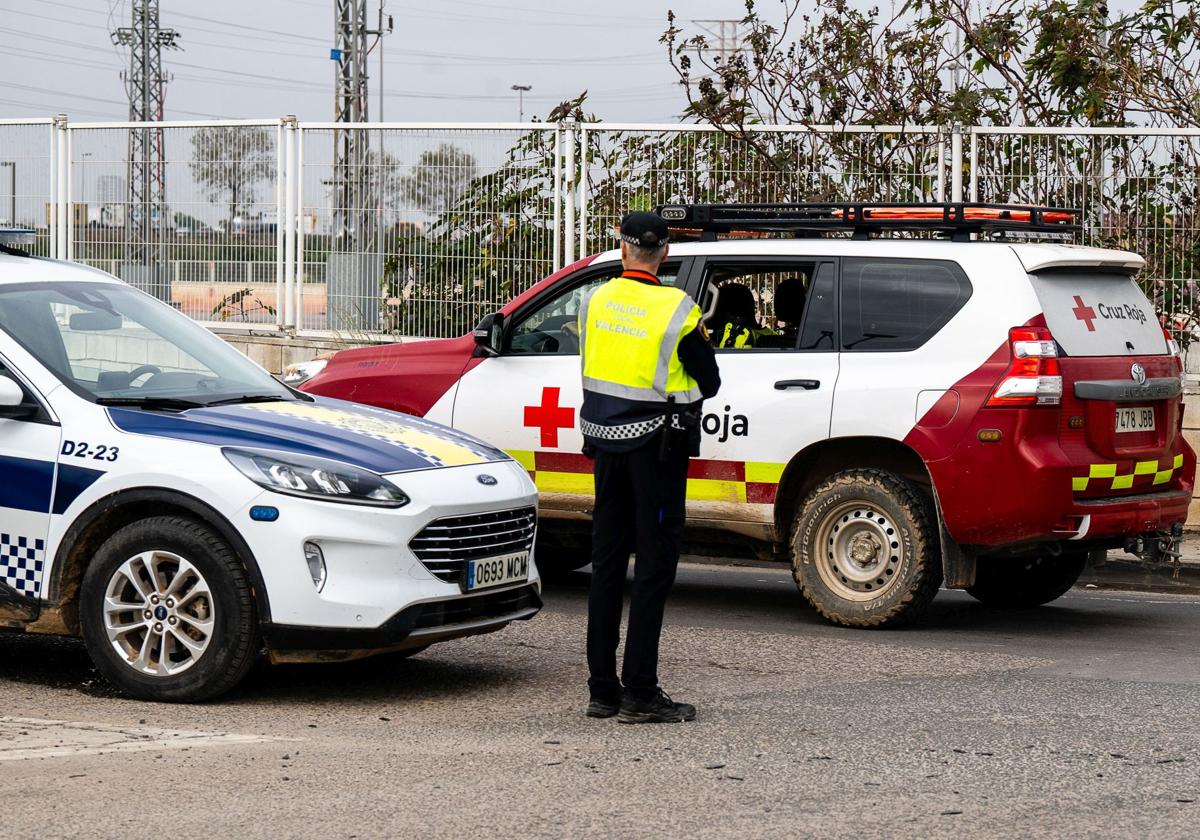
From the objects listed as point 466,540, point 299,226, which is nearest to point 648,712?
point 466,540

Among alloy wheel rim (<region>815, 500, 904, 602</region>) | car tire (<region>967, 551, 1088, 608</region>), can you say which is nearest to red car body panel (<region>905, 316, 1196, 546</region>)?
alloy wheel rim (<region>815, 500, 904, 602</region>)

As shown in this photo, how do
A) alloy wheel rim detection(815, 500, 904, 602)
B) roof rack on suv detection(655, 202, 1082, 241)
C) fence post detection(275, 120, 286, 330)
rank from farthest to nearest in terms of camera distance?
1. fence post detection(275, 120, 286, 330)
2. roof rack on suv detection(655, 202, 1082, 241)
3. alloy wheel rim detection(815, 500, 904, 602)

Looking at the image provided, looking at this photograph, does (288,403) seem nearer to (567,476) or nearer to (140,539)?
(140,539)

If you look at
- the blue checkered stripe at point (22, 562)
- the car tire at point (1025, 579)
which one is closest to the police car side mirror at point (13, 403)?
the blue checkered stripe at point (22, 562)

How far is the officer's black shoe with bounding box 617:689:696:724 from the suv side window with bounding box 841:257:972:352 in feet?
8.84

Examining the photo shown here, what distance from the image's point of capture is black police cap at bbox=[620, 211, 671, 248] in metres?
6.59

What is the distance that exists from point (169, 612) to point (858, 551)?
11.4 feet

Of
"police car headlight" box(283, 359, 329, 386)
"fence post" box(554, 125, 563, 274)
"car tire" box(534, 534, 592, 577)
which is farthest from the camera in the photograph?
"fence post" box(554, 125, 563, 274)

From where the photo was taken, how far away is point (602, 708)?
6605 millimetres

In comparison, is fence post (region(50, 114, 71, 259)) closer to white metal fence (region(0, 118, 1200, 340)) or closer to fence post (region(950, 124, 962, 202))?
white metal fence (region(0, 118, 1200, 340))

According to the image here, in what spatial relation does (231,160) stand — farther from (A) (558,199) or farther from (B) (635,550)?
(B) (635,550)

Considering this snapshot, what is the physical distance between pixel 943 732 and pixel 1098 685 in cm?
123

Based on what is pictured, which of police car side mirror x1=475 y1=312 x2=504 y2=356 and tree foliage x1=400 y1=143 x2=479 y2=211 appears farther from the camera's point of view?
tree foliage x1=400 y1=143 x2=479 y2=211

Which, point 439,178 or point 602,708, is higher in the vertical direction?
point 439,178
